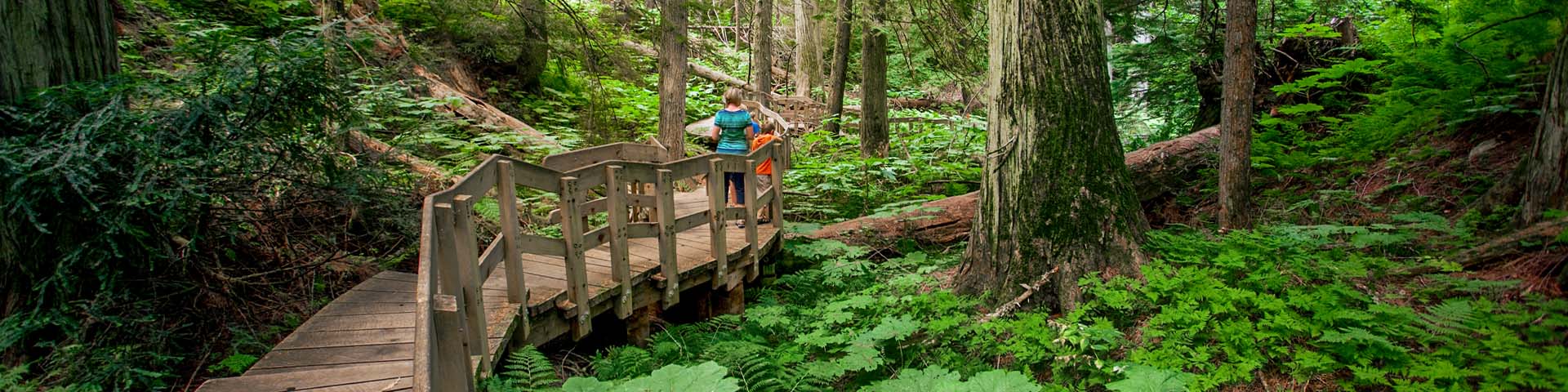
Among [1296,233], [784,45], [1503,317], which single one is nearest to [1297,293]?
[1503,317]

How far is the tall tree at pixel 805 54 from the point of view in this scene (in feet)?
70.4

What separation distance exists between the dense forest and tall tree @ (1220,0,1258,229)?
25mm

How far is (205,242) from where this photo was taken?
15.8 feet

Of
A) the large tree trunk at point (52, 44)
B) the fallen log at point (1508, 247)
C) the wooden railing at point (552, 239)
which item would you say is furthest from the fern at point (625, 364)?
the fallen log at point (1508, 247)

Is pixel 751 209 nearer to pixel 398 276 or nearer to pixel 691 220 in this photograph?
pixel 691 220

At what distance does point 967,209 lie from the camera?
8.70 metres

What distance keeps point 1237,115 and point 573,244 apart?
5.34 metres

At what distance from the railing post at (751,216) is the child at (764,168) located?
743 mm

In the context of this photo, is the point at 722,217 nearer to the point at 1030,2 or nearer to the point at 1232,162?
the point at 1030,2

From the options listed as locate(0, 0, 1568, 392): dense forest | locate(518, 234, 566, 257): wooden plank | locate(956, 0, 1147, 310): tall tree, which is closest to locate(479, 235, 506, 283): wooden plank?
locate(518, 234, 566, 257): wooden plank

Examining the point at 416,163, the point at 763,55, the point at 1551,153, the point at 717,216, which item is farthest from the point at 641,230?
the point at 763,55

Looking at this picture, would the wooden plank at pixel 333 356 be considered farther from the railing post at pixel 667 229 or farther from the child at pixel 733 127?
the child at pixel 733 127

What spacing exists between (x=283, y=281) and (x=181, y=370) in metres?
1.04

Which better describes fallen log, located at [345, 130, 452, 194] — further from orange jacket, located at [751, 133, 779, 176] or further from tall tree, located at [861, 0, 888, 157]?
tall tree, located at [861, 0, 888, 157]
